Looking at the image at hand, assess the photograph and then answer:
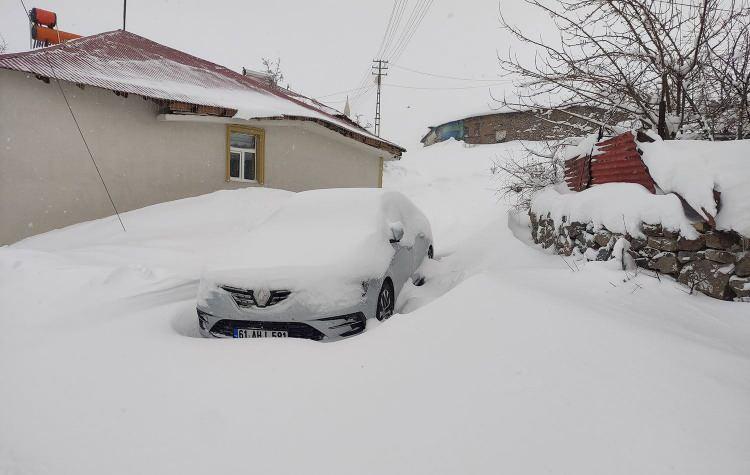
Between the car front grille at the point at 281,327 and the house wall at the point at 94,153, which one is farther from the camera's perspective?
the house wall at the point at 94,153

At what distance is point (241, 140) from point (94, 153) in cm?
333

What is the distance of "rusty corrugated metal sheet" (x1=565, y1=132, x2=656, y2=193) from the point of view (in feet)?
14.3

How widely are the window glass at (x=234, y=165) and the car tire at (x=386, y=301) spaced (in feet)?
25.0

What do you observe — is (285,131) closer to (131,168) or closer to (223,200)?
(223,200)

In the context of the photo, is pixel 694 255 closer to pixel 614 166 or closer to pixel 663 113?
pixel 614 166

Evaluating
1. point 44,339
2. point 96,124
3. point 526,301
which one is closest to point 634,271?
point 526,301

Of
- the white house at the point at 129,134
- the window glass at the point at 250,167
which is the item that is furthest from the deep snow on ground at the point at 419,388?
the window glass at the point at 250,167

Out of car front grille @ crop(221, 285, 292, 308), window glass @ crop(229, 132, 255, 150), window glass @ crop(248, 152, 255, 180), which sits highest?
window glass @ crop(229, 132, 255, 150)

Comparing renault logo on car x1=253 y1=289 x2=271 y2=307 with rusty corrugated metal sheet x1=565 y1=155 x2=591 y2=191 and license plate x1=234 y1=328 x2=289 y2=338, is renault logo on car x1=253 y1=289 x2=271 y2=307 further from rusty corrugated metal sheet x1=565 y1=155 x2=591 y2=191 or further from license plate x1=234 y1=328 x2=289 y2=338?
rusty corrugated metal sheet x1=565 y1=155 x2=591 y2=191

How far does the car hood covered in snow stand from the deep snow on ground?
1.85 feet

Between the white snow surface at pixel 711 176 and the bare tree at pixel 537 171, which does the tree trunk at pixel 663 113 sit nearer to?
the white snow surface at pixel 711 176

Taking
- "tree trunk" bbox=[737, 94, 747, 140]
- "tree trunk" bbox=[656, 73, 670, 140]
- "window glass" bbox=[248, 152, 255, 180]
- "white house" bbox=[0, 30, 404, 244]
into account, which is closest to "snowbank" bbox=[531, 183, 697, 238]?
"tree trunk" bbox=[656, 73, 670, 140]

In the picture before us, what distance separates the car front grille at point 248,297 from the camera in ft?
11.6

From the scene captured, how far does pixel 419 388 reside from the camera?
2.34 m
